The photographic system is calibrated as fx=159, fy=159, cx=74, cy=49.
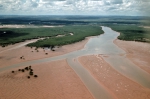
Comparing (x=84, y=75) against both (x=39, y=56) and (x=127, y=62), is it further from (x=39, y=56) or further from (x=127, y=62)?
(x=39, y=56)

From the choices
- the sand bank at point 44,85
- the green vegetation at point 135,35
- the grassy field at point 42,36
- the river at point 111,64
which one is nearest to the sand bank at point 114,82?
the river at point 111,64

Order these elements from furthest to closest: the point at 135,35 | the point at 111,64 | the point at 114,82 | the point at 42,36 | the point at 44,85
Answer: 1. the point at 135,35
2. the point at 42,36
3. the point at 111,64
4. the point at 114,82
5. the point at 44,85

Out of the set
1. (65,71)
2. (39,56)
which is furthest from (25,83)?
(39,56)

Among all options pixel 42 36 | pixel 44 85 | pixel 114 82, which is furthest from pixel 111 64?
pixel 42 36

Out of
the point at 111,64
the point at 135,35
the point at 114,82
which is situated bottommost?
the point at 111,64

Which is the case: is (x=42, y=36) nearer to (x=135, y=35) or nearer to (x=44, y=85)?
(x=135, y=35)
